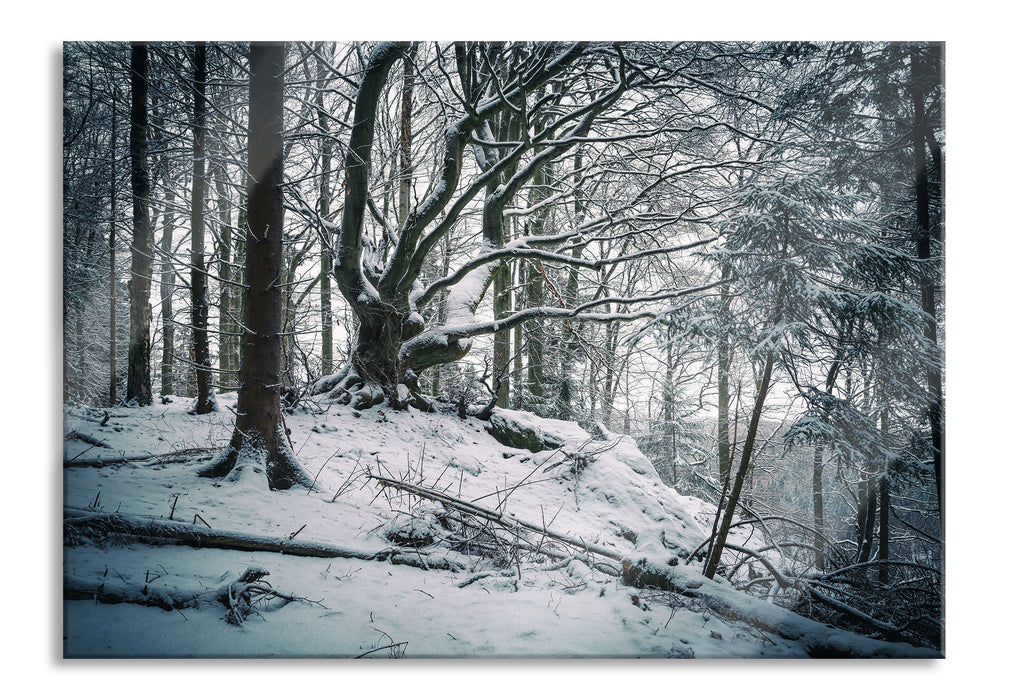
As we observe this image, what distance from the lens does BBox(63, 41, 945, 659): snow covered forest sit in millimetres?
2092

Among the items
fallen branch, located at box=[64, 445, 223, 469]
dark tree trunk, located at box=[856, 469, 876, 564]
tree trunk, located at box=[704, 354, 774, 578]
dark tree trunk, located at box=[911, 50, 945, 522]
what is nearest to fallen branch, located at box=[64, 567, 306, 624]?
fallen branch, located at box=[64, 445, 223, 469]

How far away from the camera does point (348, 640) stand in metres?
2.06

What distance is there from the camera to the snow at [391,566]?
2.06 meters

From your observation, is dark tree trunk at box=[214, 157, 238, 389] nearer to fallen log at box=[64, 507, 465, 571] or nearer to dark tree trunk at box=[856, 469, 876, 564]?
fallen log at box=[64, 507, 465, 571]

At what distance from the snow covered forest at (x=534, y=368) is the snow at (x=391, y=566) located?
0.05 feet

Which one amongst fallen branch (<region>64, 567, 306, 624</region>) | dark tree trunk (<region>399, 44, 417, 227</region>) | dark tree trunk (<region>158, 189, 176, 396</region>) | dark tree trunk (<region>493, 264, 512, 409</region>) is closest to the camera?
fallen branch (<region>64, 567, 306, 624</region>)

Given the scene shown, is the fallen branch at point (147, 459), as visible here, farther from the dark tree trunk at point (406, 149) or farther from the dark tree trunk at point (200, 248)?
the dark tree trunk at point (406, 149)

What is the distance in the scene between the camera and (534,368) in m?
2.52

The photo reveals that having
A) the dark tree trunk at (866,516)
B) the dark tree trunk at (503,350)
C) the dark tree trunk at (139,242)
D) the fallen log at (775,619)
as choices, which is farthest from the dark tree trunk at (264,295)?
the dark tree trunk at (866,516)

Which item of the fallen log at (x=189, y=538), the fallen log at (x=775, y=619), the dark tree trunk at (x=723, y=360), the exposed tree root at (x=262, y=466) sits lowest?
the fallen log at (x=775, y=619)

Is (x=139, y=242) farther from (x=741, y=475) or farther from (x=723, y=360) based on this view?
(x=741, y=475)

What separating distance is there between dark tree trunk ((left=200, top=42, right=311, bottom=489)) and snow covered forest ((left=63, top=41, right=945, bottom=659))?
0.05 ft

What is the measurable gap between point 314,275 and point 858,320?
2.75m
